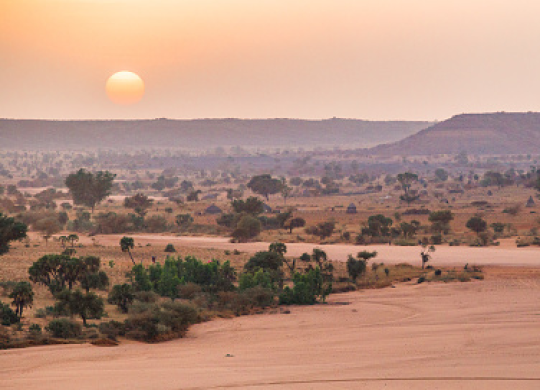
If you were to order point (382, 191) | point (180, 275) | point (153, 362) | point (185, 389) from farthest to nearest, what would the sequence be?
point (382, 191), point (180, 275), point (153, 362), point (185, 389)

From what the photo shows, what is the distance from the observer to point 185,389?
18906 mm

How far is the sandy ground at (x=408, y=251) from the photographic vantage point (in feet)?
157

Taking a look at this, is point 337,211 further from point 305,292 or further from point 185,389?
point 185,389

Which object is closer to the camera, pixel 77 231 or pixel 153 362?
pixel 153 362

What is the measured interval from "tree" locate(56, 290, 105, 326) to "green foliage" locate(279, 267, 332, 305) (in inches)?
373

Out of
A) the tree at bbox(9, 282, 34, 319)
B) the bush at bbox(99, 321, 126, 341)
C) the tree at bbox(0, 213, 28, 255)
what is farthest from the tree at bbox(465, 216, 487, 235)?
the tree at bbox(9, 282, 34, 319)

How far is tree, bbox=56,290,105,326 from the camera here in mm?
27484

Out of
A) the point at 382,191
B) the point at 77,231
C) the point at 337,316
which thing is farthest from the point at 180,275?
the point at 382,191

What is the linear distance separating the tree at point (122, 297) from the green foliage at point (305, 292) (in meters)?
7.09

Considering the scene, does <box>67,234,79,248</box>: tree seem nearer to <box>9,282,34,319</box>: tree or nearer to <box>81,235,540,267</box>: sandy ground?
<box>81,235,540,267</box>: sandy ground

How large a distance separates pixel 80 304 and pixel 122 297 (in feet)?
11.7

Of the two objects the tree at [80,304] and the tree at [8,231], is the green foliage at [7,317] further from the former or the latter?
the tree at [8,231]

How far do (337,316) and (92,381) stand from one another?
13.4m

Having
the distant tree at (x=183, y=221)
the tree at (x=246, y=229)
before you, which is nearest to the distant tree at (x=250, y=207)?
the distant tree at (x=183, y=221)
